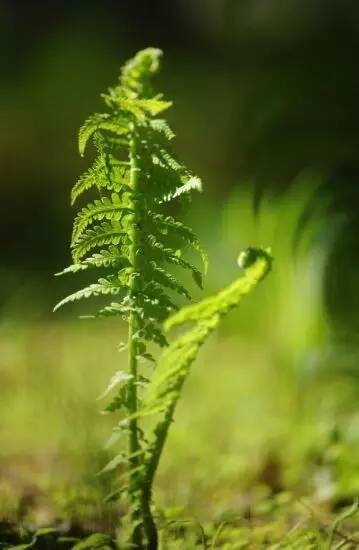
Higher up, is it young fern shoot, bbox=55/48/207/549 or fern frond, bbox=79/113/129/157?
fern frond, bbox=79/113/129/157

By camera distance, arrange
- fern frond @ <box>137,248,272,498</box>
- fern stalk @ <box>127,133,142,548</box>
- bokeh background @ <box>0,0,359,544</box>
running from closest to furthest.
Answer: fern frond @ <box>137,248,272,498</box>
fern stalk @ <box>127,133,142,548</box>
bokeh background @ <box>0,0,359,544</box>

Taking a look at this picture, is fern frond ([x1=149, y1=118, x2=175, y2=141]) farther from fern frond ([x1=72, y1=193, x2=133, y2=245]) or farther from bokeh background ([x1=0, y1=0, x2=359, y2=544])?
bokeh background ([x1=0, y1=0, x2=359, y2=544])

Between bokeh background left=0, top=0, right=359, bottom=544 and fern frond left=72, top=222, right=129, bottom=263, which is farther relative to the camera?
bokeh background left=0, top=0, right=359, bottom=544

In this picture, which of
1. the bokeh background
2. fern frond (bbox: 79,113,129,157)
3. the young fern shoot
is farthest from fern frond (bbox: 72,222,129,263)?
the bokeh background

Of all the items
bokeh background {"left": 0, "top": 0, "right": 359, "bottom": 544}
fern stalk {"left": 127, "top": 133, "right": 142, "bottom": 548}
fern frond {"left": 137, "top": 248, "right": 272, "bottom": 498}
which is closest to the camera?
fern frond {"left": 137, "top": 248, "right": 272, "bottom": 498}

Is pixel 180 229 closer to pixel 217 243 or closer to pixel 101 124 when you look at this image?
pixel 101 124

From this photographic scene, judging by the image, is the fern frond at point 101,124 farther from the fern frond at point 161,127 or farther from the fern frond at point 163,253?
the fern frond at point 163,253

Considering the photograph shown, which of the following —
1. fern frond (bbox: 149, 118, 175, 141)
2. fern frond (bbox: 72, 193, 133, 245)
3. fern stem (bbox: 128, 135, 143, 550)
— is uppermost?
fern frond (bbox: 149, 118, 175, 141)

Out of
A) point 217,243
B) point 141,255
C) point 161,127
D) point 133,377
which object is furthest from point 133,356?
point 217,243

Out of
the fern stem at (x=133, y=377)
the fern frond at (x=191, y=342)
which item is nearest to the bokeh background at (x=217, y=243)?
the fern stem at (x=133, y=377)
